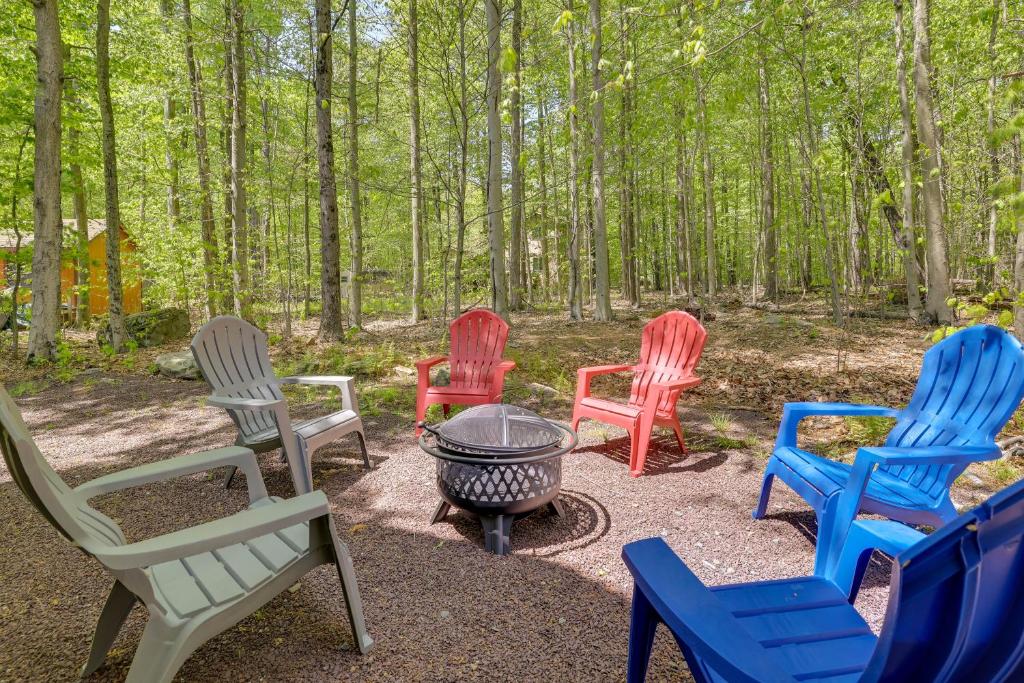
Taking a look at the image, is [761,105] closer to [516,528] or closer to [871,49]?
[871,49]

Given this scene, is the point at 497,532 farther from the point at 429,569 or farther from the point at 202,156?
the point at 202,156

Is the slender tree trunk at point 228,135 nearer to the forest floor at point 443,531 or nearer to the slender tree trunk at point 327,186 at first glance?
the slender tree trunk at point 327,186

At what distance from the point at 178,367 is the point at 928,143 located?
10224 mm

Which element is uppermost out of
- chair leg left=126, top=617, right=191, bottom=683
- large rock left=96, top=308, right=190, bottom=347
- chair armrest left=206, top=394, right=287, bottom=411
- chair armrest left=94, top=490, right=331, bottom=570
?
large rock left=96, top=308, right=190, bottom=347

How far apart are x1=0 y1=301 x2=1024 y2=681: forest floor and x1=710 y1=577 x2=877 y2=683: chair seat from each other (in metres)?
0.47

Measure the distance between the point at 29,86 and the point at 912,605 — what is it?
463 inches

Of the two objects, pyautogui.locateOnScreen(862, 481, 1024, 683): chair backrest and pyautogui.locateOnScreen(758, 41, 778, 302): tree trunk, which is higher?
pyautogui.locateOnScreen(758, 41, 778, 302): tree trunk

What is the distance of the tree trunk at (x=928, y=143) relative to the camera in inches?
260

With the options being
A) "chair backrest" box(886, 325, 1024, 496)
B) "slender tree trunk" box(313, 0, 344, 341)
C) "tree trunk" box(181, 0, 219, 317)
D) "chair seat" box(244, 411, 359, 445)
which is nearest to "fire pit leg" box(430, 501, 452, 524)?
"chair seat" box(244, 411, 359, 445)

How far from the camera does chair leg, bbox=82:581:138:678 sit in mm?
1737

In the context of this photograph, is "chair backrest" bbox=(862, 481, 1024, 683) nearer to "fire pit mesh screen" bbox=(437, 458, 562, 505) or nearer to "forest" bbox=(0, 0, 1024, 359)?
"fire pit mesh screen" bbox=(437, 458, 562, 505)

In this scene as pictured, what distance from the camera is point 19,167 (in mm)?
8055

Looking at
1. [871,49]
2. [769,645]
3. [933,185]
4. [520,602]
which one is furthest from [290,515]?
[871,49]

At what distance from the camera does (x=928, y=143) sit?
23.2ft
